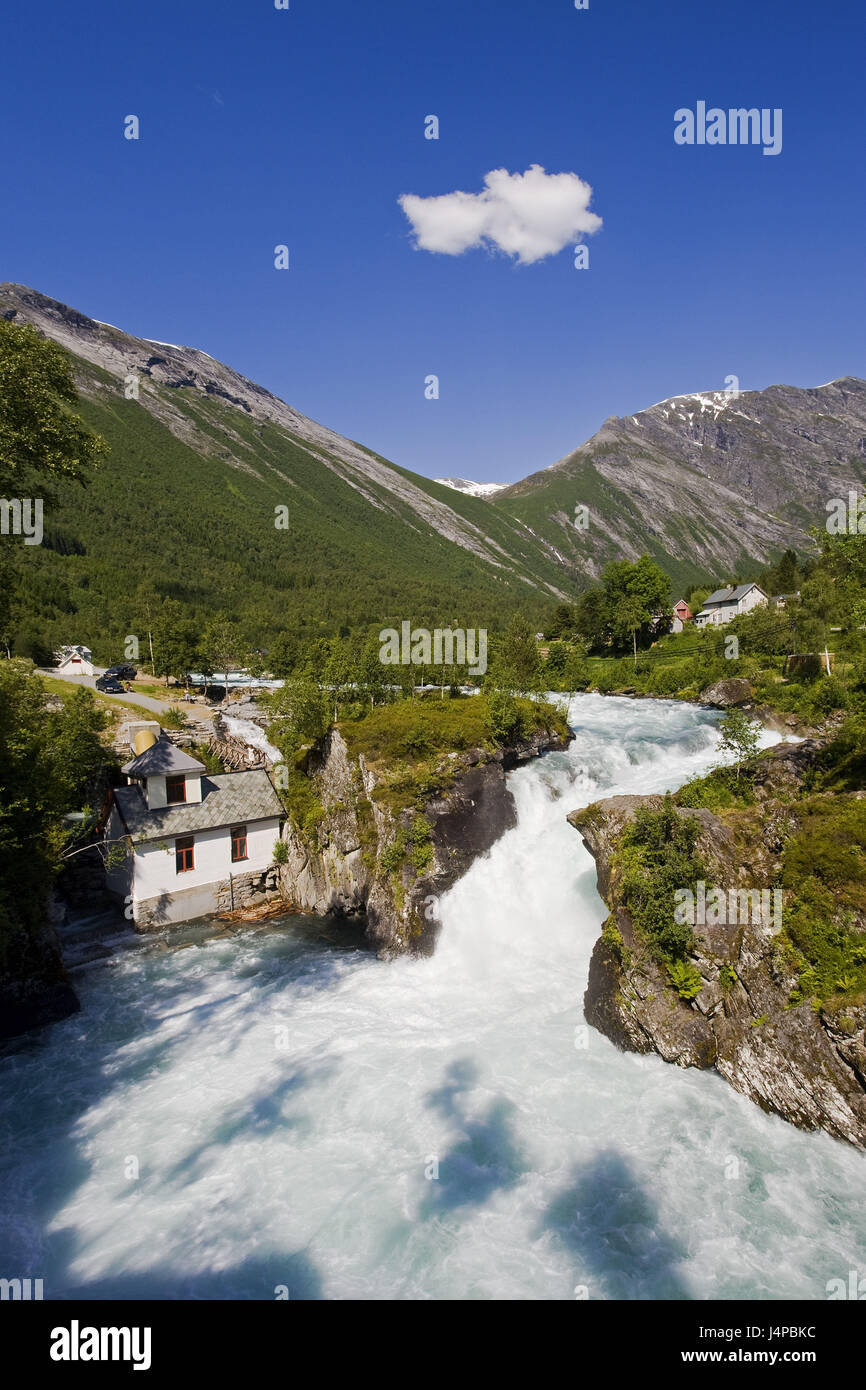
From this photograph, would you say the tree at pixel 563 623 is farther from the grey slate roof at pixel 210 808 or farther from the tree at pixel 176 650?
the grey slate roof at pixel 210 808

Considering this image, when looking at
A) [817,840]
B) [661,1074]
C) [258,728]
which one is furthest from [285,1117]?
[258,728]

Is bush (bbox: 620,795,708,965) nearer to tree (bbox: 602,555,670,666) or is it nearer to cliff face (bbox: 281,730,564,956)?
cliff face (bbox: 281,730,564,956)

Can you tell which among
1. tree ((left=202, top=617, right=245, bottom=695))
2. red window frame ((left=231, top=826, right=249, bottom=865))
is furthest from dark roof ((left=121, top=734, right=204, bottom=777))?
tree ((left=202, top=617, right=245, bottom=695))

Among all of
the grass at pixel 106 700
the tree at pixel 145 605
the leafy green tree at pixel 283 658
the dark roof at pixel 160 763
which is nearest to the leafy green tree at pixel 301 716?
the dark roof at pixel 160 763

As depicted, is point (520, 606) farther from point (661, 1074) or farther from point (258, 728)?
point (661, 1074)

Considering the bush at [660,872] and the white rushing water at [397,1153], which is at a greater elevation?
the bush at [660,872]
